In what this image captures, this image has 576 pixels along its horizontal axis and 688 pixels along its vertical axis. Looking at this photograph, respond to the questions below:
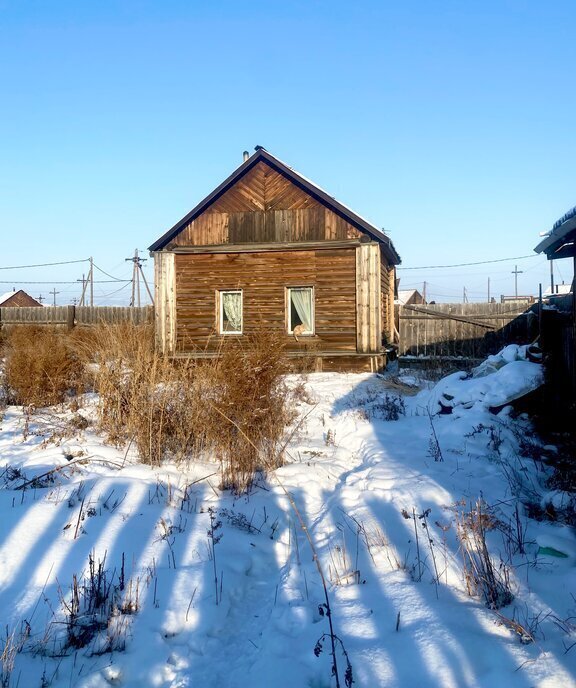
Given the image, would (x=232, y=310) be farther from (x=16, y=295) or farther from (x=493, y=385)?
(x=16, y=295)

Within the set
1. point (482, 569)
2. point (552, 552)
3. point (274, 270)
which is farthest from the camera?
point (274, 270)

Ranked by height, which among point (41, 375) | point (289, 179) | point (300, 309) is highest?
point (289, 179)

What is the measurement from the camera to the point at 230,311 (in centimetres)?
1416

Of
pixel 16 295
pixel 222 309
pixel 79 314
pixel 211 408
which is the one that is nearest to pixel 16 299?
pixel 16 295

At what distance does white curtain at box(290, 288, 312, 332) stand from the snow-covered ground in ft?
26.7

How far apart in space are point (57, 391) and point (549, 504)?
25.1 feet

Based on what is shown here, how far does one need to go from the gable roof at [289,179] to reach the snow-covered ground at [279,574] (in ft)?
27.4

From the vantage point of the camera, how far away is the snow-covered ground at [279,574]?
2.38 meters

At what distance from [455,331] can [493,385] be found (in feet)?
27.5

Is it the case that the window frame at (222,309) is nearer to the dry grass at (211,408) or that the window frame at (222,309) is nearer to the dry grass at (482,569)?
the dry grass at (211,408)

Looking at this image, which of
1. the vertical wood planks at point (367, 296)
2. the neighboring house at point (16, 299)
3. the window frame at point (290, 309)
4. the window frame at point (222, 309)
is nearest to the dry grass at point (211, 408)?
the vertical wood planks at point (367, 296)

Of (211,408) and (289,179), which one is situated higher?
(289,179)

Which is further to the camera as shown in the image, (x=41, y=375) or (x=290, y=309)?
(x=290, y=309)

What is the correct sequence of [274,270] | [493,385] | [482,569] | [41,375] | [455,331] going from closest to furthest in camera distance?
[482,569], [493,385], [41,375], [274,270], [455,331]
